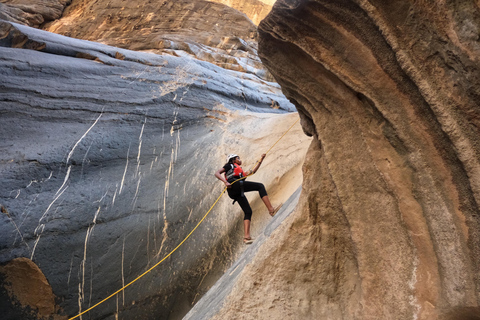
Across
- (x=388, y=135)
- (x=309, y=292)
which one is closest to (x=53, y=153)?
(x=309, y=292)

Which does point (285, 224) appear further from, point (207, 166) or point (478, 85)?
point (207, 166)

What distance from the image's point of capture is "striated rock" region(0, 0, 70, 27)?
1352 centimetres

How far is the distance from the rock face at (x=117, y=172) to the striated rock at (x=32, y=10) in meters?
6.24

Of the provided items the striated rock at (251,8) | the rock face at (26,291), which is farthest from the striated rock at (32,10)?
the rock face at (26,291)

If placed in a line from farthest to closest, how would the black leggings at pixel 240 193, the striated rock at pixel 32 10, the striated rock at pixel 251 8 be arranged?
the striated rock at pixel 251 8 < the striated rock at pixel 32 10 < the black leggings at pixel 240 193

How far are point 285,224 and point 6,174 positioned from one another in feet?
16.3

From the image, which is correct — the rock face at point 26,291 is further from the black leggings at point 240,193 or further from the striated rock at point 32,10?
the striated rock at point 32,10

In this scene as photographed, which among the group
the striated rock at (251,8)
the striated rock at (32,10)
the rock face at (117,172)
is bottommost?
the rock face at (117,172)

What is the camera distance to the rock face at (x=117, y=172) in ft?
19.0

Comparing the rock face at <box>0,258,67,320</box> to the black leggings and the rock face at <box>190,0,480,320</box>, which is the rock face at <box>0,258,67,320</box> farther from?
the rock face at <box>190,0,480,320</box>

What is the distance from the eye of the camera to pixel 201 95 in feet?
28.5

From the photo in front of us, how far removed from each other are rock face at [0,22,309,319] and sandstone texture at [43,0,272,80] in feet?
12.7

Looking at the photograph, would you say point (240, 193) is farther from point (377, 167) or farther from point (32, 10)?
point (32, 10)

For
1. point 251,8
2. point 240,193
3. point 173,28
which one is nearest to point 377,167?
point 240,193
